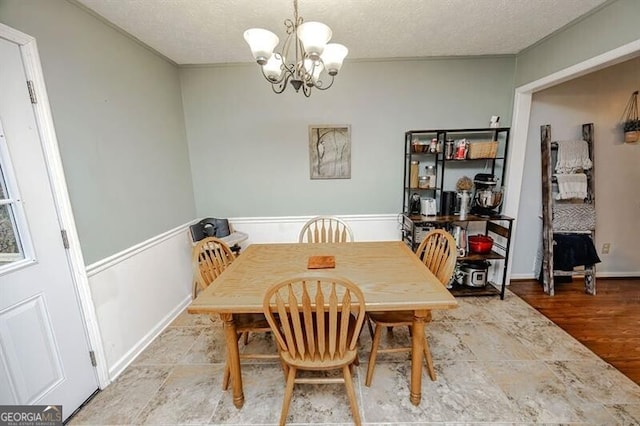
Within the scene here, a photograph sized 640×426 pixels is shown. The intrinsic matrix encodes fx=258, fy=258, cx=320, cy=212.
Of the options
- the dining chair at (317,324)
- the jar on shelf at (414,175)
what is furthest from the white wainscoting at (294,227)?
the dining chair at (317,324)

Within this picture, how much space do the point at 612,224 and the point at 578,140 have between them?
1.08 metres

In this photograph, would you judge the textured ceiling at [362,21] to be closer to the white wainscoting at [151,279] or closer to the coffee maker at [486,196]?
the coffee maker at [486,196]

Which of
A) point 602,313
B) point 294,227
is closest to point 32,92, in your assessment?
point 294,227

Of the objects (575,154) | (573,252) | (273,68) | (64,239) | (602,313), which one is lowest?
(602,313)

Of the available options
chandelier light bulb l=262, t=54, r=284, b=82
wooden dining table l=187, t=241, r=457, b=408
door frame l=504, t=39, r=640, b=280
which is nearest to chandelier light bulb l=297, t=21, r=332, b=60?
chandelier light bulb l=262, t=54, r=284, b=82

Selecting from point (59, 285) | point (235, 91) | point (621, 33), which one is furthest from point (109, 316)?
point (621, 33)

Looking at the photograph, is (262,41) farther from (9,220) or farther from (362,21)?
(9,220)

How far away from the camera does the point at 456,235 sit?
2609 millimetres

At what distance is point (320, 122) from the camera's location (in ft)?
9.00

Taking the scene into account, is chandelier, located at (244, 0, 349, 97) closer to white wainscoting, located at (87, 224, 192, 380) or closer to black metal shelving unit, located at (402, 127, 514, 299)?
black metal shelving unit, located at (402, 127, 514, 299)

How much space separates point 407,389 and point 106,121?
8.71 ft

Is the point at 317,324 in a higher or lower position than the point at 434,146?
lower

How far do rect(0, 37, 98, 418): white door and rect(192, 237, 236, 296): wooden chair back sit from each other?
691 mm

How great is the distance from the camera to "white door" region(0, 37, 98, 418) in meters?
1.22
